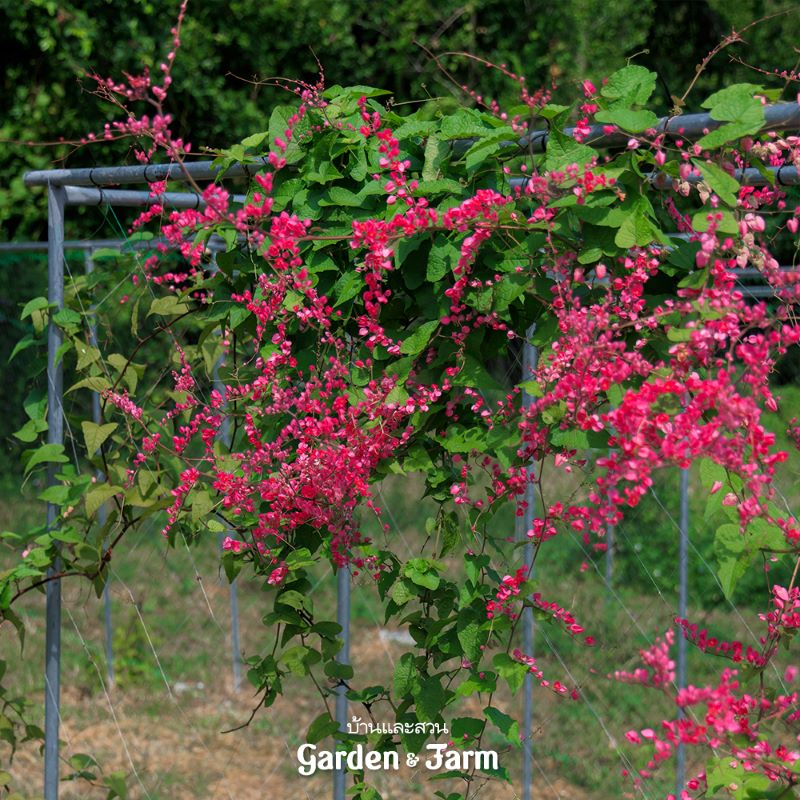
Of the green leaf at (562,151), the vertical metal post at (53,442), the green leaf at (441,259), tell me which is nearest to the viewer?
the green leaf at (562,151)

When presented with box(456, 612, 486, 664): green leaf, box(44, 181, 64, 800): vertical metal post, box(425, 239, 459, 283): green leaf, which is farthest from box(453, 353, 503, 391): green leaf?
box(44, 181, 64, 800): vertical metal post

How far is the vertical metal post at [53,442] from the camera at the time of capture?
2861 millimetres

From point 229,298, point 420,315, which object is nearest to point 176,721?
point 229,298

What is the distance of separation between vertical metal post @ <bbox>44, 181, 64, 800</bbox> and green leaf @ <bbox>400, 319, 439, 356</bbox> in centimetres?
131

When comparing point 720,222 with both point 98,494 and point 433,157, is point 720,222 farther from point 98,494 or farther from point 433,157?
point 98,494

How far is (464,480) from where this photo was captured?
206 cm

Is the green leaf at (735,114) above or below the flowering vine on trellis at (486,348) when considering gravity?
above

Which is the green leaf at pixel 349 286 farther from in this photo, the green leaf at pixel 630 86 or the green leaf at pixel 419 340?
the green leaf at pixel 630 86

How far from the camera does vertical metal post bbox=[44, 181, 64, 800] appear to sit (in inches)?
113

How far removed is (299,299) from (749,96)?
0.90 metres

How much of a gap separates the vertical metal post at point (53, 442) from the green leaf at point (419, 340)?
1312mm

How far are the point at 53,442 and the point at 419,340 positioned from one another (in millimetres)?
1396

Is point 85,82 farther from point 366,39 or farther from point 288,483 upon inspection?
point 288,483

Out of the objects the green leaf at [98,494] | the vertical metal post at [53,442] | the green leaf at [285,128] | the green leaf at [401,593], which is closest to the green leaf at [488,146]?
the green leaf at [285,128]
